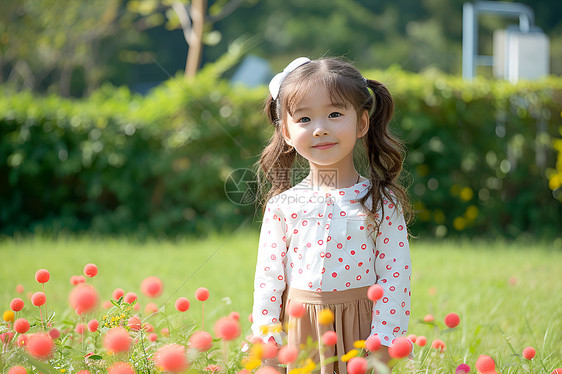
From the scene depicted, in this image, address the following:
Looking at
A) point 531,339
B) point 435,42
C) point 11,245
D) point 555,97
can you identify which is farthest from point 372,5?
point 531,339

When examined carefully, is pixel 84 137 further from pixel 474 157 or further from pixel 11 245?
pixel 474 157

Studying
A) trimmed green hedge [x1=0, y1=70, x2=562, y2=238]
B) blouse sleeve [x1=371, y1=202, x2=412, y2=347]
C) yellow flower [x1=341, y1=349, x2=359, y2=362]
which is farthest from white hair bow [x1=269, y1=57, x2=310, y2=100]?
trimmed green hedge [x1=0, y1=70, x2=562, y2=238]

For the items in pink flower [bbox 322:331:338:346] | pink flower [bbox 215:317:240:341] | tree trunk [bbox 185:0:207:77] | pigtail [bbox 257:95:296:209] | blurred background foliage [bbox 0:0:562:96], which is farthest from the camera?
blurred background foliage [bbox 0:0:562:96]

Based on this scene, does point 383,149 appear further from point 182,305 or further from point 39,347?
point 39,347

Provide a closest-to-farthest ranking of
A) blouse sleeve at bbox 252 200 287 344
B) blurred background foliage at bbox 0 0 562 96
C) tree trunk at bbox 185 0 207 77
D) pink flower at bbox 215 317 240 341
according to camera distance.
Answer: pink flower at bbox 215 317 240 341, blouse sleeve at bbox 252 200 287 344, tree trunk at bbox 185 0 207 77, blurred background foliage at bbox 0 0 562 96

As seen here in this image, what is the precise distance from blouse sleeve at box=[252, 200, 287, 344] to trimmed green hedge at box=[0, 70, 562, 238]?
3646 millimetres

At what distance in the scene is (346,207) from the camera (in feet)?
5.92

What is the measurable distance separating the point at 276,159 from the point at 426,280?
2227 mm

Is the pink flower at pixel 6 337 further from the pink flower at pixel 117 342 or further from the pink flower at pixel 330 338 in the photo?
the pink flower at pixel 330 338

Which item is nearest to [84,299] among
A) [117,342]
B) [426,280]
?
[117,342]

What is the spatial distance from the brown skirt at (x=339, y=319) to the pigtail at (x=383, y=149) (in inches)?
13.2

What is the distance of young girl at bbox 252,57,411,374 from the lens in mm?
→ 1758

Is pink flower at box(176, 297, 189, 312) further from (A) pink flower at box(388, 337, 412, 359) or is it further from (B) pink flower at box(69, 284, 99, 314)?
(A) pink flower at box(388, 337, 412, 359)

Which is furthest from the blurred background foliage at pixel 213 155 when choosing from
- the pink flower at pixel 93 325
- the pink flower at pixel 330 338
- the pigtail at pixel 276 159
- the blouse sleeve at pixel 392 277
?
the pink flower at pixel 330 338
